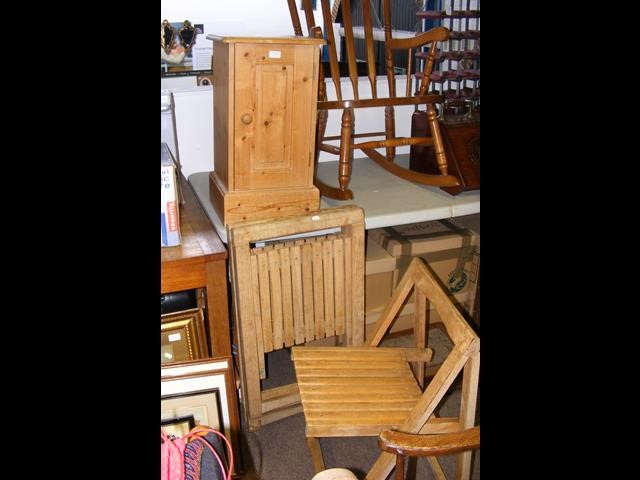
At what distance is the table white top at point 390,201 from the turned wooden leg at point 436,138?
0.09 metres

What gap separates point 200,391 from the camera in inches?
57.2

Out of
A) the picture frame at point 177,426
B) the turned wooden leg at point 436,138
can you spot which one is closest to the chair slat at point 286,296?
A: the picture frame at point 177,426

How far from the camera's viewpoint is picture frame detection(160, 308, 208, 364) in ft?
5.23

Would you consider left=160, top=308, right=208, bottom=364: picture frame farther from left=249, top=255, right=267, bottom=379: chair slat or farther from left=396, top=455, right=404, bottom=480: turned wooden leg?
left=396, top=455, right=404, bottom=480: turned wooden leg

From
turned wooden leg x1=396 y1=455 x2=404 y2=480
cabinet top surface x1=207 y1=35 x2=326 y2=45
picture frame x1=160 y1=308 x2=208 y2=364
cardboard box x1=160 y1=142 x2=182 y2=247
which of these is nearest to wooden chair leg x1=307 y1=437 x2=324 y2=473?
picture frame x1=160 y1=308 x2=208 y2=364

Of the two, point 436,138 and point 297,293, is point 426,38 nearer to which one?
point 436,138

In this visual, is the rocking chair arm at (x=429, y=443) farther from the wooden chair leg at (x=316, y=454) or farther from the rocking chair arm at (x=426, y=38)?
the rocking chair arm at (x=426, y=38)

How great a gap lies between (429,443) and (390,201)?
3.08 feet

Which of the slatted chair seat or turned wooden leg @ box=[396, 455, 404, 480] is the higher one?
turned wooden leg @ box=[396, 455, 404, 480]

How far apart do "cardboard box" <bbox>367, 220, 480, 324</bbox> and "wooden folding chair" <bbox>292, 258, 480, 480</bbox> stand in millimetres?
433
